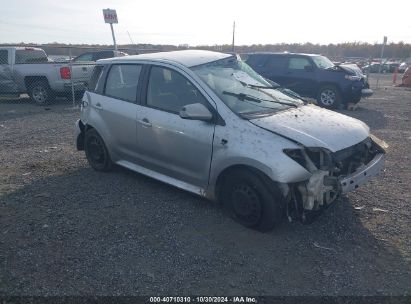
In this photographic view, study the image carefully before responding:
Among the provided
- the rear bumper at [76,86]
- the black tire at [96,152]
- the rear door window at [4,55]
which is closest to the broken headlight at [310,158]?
the black tire at [96,152]

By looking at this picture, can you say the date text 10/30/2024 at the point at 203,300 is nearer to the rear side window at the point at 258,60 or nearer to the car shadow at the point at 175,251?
the car shadow at the point at 175,251

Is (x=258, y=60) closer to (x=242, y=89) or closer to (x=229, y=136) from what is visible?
(x=242, y=89)

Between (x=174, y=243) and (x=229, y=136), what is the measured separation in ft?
4.10

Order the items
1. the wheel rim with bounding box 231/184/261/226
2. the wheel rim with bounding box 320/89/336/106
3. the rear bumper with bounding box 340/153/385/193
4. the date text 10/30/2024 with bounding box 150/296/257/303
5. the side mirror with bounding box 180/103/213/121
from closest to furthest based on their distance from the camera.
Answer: the date text 10/30/2024 with bounding box 150/296/257/303 → the rear bumper with bounding box 340/153/385/193 → the wheel rim with bounding box 231/184/261/226 → the side mirror with bounding box 180/103/213/121 → the wheel rim with bounding box 320/89/336/106

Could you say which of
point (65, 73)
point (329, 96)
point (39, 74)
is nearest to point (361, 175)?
point (329, 96)

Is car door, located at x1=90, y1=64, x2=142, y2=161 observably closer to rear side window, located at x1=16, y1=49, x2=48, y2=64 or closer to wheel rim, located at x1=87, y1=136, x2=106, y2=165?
wheel rim, located at x1=87, y1=136, x2=106, y2=165

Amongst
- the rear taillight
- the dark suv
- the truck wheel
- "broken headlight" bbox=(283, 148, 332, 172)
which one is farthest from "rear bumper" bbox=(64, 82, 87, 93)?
"broken headlight" bbox=(283, 148, 332, 172)

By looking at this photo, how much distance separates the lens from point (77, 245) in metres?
3.71

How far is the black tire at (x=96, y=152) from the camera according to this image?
550 centimetres

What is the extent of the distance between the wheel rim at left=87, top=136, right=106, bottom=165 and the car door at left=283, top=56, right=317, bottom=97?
818 centimetres

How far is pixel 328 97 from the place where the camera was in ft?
39.8

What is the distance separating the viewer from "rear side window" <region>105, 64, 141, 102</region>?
195 inches

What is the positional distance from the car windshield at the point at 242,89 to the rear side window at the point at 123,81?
996 millimetres

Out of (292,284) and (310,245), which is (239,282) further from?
(310,245)
